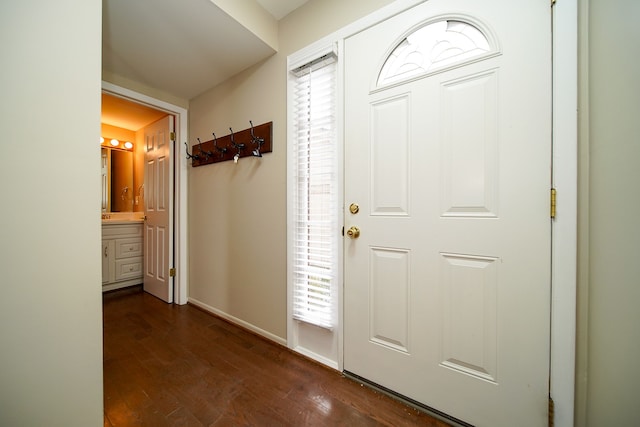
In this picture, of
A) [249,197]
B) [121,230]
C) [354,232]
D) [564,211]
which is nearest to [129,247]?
[121,230]

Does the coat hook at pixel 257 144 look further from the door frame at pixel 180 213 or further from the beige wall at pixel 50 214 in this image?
the door frame at pixel 180 213

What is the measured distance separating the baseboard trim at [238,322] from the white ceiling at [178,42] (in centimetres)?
214

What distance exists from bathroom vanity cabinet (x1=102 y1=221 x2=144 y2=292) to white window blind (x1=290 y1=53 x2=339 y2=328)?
8.36 ft

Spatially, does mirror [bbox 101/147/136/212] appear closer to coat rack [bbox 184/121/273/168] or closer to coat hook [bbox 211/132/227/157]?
coat rack [bbox 184/121/273/168]

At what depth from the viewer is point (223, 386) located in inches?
50.1

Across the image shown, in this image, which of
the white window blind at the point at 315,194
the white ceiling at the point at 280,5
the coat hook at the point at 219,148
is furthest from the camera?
the coat hook at the point at 219,148

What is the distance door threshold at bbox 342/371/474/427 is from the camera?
103 cm

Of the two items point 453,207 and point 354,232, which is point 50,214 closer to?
point 354,232

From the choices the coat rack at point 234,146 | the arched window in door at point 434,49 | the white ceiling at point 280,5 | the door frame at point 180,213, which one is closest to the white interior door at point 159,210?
the door frame at point 180,213

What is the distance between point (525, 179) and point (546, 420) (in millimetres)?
940

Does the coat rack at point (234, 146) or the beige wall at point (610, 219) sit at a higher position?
the coat rack at point (234, 146)

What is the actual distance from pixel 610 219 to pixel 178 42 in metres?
2.51

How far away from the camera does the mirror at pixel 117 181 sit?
3217 mm

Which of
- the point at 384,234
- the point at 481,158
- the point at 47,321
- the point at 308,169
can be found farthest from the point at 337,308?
the point at 47,321
